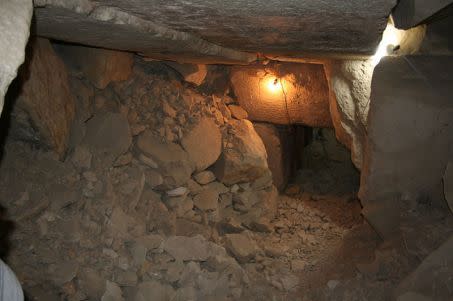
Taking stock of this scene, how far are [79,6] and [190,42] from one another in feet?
3.47

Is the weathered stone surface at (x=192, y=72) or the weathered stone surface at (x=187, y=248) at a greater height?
the weathered stone surface at (x=192, y=72)

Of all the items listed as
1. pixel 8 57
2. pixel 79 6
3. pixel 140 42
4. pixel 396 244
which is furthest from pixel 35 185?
pixel 396 244

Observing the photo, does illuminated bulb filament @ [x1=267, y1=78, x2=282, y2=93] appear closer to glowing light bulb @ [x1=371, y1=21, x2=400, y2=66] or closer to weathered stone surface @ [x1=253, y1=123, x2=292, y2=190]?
weathered stone surface @ [x1=253, y1=123, x2=292, y2=190]

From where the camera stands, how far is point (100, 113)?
11.2 ft

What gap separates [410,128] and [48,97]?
2578 mm

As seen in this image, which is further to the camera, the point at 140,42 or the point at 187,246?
the point at 187,246

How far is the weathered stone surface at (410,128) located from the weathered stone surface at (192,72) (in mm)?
2066

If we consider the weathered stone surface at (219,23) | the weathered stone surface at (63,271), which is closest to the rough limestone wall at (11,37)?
the weathered stone surface at (219,23)

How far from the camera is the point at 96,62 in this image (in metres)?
3.26

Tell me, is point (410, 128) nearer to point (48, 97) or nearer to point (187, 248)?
point (187, 248)

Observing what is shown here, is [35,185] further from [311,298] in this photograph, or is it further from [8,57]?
[311,298]

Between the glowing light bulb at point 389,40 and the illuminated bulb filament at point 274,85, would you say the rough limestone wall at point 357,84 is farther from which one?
the illuminated bulb filament at point 274,85

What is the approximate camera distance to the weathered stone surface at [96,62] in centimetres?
318

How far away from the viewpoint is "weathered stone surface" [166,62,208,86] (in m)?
4.35
